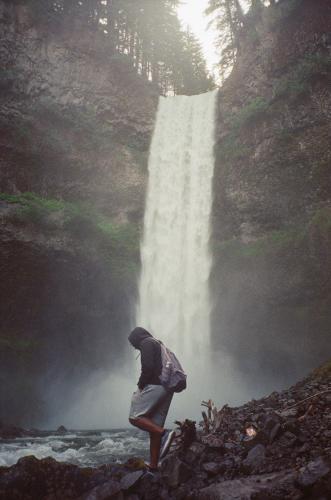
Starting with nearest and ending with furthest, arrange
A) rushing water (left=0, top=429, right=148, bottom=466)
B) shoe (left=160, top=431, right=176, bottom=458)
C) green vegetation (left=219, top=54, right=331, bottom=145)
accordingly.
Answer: shoe (left=160, top=431, right=176, bottom=458), rushing water (left=0, top=429, right=148, bottom=466), green vegetation (left=219, top=54, right=331, bottom=145)

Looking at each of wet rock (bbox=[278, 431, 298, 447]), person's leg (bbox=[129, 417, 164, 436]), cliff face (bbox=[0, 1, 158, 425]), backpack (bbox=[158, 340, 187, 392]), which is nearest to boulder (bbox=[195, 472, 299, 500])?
wet rock (bbox=[278, 431, 298, 447])

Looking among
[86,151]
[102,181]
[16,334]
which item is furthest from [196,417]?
[86,151]

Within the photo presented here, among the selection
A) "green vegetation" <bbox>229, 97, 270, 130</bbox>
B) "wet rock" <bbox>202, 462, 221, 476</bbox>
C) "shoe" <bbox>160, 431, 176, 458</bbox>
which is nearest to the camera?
"wet rock" <bbox>202, 462, 221, 476</bbox>

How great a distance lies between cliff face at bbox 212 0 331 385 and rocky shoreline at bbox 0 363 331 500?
34.5 ft

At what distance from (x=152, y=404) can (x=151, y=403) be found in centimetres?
2

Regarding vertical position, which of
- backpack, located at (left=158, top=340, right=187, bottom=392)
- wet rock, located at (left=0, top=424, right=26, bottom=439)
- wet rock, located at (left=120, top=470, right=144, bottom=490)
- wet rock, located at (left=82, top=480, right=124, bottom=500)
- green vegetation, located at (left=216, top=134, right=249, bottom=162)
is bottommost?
wet rock, located at (left=0, top=424, right=26, bottom=439)

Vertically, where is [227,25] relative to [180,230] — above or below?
above

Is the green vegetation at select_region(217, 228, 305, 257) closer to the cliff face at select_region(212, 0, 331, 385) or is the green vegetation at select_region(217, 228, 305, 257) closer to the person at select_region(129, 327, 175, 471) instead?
the cliff face at select_region(212, 0, 331, 385)

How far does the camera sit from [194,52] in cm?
3625

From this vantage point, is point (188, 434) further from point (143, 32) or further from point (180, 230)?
point (143, 32)

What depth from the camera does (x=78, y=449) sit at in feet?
30.0

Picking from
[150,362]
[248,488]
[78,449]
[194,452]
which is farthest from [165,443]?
[78,449]

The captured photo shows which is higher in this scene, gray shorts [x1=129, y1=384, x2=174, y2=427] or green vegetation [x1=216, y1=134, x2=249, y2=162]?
green vegetation [x1=216, y1=134, x2=249, y2=162]

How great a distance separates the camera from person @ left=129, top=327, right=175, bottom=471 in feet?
15.0
